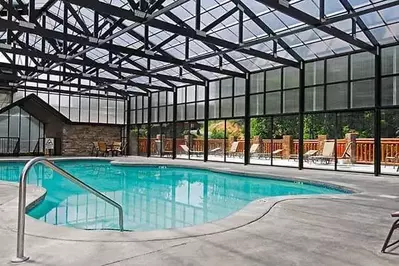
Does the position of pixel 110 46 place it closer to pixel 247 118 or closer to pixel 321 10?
pixel 321 10

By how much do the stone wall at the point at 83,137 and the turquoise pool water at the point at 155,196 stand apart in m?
7.69

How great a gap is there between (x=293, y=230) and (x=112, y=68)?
34.7 ft

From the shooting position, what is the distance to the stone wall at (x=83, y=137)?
1994cm

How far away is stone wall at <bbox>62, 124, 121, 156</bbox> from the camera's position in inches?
785

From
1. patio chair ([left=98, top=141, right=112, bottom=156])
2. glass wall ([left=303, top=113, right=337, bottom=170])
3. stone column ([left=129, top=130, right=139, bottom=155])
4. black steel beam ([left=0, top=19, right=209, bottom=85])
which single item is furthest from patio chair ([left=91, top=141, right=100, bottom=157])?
glass wall ([left=303, top=113, right=337, bottom=170])

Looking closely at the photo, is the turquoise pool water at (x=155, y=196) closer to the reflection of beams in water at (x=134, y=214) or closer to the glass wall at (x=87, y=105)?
the reflection of beams in water at (x=134, y=214)

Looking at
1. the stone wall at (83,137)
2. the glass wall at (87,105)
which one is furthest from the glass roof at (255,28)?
the stone wall at (83,137)

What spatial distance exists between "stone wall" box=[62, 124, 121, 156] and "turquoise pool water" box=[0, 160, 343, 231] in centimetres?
769

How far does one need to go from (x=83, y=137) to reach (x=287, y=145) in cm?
1189

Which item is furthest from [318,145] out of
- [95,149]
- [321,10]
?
[95,149]

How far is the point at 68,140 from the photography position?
20.0 m

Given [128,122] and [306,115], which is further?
[128,122]

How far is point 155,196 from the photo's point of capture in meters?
8.16

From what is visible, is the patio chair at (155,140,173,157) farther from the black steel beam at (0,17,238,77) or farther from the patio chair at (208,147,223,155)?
the black steel beam at (0,17,238,77)
